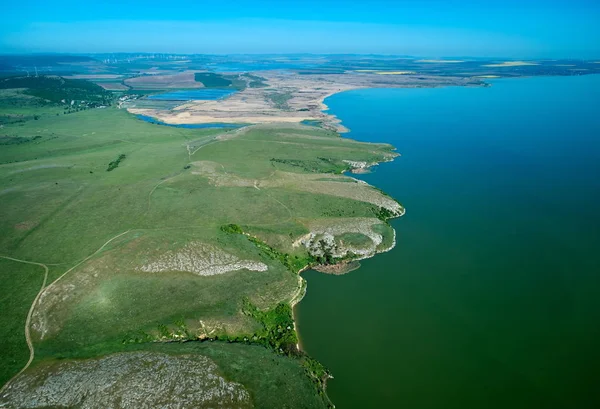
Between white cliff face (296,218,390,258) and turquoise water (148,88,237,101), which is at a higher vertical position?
turquoise water (148,88,237,101)

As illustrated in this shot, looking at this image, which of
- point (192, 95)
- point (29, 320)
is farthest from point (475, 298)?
point (192, 95)

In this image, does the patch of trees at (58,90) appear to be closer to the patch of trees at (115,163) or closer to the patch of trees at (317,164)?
the patch of trees at (115,163)

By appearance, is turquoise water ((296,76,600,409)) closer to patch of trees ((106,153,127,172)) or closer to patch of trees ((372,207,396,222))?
patch of trees ((372,207,396,222))

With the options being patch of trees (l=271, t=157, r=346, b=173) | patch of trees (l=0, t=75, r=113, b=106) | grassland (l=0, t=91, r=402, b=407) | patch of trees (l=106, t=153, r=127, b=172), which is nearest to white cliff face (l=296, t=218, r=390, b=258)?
grassland (l=0, t=91, r=402, b=407)

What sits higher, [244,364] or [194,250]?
[194,250]

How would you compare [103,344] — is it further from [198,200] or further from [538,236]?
[538,236]

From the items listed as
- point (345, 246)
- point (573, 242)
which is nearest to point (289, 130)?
point (345, 246)
